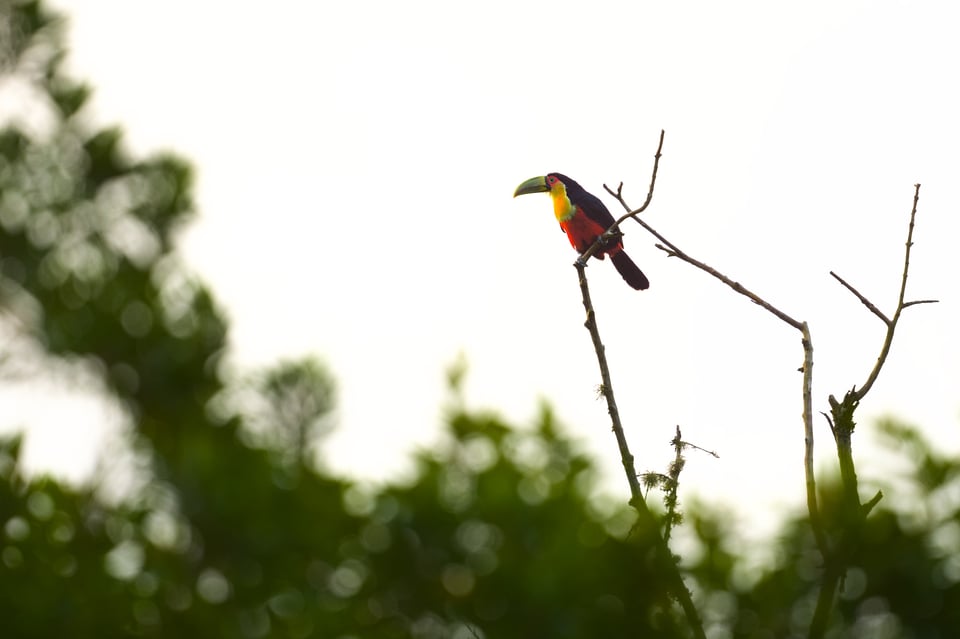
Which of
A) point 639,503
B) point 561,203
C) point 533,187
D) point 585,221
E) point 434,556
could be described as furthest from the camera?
point 533,187

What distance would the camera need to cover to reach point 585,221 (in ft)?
26.8

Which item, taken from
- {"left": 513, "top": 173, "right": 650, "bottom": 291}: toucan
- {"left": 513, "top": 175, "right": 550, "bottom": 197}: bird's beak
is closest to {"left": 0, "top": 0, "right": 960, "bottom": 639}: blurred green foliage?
{"left": 513, "top": 173, "right": 650, "bottom": 291}: toucan

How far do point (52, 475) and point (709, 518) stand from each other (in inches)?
69.1

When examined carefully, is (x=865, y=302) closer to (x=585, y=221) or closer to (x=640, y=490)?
(x=640, y=490)

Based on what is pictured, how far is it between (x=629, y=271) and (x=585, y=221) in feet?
1.60

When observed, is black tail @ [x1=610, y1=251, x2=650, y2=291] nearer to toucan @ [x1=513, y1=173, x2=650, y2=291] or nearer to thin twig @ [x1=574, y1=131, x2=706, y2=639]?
toucan @ [x1=513, y1=173, x2=650, y2=291]

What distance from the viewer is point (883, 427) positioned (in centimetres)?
219

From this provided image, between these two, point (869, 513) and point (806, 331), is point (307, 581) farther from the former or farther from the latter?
point (806, 331)

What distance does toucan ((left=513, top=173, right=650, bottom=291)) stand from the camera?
8.11 metres

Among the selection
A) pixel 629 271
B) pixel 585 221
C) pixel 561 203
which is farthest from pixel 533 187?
pixel 629 271

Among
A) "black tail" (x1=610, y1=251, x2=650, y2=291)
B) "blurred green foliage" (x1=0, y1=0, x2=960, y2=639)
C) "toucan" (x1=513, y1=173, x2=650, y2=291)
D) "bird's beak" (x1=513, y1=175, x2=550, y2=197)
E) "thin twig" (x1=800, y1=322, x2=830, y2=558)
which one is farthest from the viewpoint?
"bird's beak" (x1=513, y1=175, x2=550, y2=197)

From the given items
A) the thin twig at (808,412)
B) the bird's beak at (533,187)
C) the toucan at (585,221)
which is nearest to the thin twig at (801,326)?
the thin twig at (808,412)

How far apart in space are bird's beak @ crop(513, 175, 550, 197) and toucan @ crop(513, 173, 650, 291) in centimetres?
7

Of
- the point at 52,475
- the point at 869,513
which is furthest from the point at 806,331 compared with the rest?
the point at 52,475
